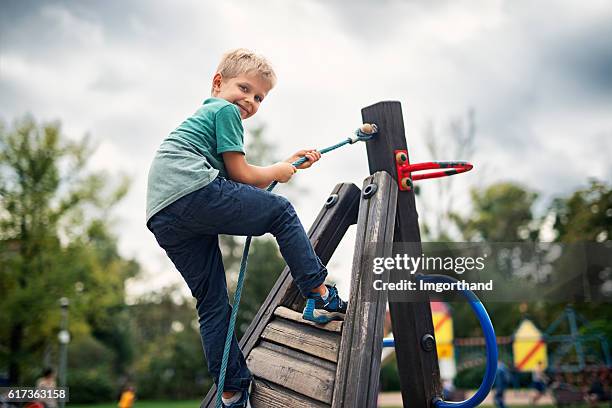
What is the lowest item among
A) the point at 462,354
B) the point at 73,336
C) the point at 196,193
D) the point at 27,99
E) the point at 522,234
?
the point at 462,354

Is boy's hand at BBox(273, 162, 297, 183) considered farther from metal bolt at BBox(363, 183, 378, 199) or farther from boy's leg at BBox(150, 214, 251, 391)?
metal bolt at BBox(363, 183, 378, 199)

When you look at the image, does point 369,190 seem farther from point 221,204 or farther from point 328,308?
point 221,204

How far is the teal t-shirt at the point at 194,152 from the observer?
6.91ft

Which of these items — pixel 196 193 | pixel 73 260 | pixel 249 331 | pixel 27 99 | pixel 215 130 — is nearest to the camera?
pixel 196 193

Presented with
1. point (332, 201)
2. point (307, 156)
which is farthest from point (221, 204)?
point (332, 201)

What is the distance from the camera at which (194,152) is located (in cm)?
218

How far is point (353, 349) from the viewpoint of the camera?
7.16ft

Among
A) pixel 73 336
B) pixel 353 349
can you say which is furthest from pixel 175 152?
pixel 73 336

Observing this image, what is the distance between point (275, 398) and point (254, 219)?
30.9 inches

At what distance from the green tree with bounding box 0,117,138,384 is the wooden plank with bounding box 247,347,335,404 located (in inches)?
655

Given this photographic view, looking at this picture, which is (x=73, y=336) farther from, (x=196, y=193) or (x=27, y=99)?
(x=196, y=193)

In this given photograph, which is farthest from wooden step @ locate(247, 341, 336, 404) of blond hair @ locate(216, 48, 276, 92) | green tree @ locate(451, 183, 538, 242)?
green tree @ locate(451, 183, 538, 242)

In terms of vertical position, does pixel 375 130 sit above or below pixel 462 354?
above

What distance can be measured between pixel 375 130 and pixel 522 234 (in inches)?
1223
